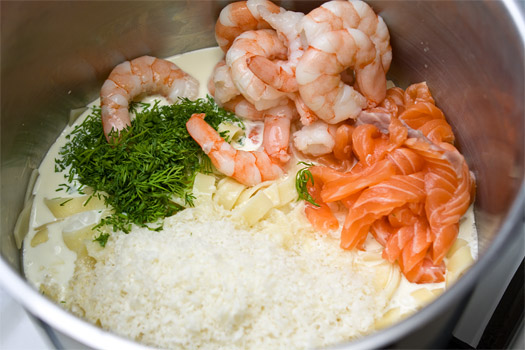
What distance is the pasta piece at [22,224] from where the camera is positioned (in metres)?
1.84

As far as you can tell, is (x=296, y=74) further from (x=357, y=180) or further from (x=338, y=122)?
(x=357, y=180)

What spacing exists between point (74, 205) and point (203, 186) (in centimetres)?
46

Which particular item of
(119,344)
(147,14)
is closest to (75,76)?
(147,14)

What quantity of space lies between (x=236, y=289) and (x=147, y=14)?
1.23 m

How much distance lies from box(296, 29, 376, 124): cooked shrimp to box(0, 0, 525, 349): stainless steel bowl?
0.95ft

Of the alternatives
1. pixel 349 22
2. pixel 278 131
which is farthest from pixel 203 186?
pixel 349 22

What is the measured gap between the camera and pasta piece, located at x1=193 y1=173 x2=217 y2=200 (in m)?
1.86

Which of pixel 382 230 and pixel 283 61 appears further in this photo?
pixel 283 61

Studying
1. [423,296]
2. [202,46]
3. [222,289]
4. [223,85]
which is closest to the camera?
[222,289]

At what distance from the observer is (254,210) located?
70.7 inches

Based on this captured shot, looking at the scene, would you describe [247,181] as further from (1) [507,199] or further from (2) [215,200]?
(1) [507,199]

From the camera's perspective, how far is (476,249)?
1.81 m

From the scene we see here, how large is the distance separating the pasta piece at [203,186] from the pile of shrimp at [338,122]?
6 centimetres

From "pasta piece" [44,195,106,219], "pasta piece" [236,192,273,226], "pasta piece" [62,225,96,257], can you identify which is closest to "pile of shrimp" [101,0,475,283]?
"pasta piece" [236,192,273,226]
